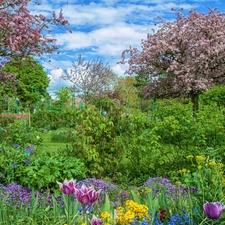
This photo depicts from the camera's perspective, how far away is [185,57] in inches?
707

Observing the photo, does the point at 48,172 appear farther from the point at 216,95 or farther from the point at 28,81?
the point at 28,81

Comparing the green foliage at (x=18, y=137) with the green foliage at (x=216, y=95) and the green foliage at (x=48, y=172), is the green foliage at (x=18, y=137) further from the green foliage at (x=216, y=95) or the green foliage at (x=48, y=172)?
the green foliage at (x=216, y=95)

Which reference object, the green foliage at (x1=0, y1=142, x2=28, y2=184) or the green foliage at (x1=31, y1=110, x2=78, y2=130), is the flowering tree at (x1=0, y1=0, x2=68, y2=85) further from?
the green foliage at (x1=31, y1=110, x2=78, y2=130)

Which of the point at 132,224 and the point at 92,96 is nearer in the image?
the point at 132,224

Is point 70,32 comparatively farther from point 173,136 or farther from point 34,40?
point 173,136

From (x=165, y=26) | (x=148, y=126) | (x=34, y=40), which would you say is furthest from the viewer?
(x=165, y=26)

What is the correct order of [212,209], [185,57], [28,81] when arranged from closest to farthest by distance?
[212,209] < [185,57] < [28,81]

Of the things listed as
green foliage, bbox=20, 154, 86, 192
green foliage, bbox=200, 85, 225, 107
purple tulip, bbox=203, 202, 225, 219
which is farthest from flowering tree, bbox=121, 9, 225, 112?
purple tulip, bbox=203, 202, 225, 219

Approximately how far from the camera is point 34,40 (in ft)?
29.6

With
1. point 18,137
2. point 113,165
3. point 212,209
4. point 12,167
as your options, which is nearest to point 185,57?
point 18,137

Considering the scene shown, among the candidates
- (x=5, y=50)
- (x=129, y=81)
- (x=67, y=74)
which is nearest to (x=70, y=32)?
(x=5, y=50)

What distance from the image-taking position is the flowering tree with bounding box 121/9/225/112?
17.2m

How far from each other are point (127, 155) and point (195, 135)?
1.26 metres

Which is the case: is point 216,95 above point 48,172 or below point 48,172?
above
